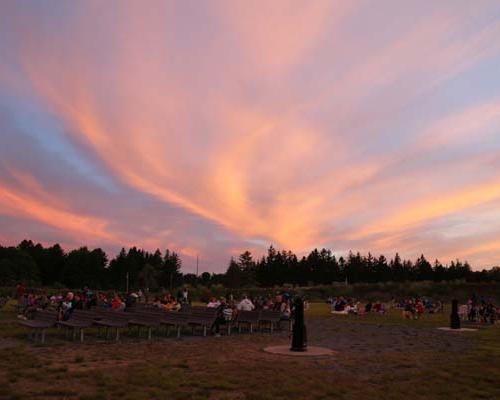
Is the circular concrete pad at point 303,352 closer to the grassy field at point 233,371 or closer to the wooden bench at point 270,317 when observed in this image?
the grassy field at point 233,371

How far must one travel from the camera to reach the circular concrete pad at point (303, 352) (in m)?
13.5

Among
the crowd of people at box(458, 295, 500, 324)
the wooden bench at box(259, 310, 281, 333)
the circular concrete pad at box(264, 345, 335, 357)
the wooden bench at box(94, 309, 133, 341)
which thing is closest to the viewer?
the circular concrete pad at box(264, 345, 335, 357)

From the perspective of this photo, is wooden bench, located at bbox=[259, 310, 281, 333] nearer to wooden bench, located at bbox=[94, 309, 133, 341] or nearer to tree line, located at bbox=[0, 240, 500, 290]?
wooden bench, located at bbox=[94, 309, 133, 341]

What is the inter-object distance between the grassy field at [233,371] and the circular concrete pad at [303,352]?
37 cm

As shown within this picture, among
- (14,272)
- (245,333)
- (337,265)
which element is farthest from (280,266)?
(245,333)

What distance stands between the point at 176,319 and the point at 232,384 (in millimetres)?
9253

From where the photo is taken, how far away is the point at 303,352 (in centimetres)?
1390

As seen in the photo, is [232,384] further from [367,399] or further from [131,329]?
[131,329]

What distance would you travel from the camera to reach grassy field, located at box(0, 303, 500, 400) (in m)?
8.50

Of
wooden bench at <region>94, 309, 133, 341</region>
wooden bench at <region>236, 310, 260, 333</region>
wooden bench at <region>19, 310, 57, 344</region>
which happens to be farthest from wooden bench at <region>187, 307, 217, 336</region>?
wooden bench at <region>19, 310, 57, 344</region>

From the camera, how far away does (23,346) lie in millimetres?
13602

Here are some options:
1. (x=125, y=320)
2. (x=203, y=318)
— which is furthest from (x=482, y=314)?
(x=125, y=320)

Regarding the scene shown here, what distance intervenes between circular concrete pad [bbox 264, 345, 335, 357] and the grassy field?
368mm

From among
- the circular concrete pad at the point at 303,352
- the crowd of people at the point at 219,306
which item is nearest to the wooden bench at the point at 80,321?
the crowd of people at the point at 219,306
